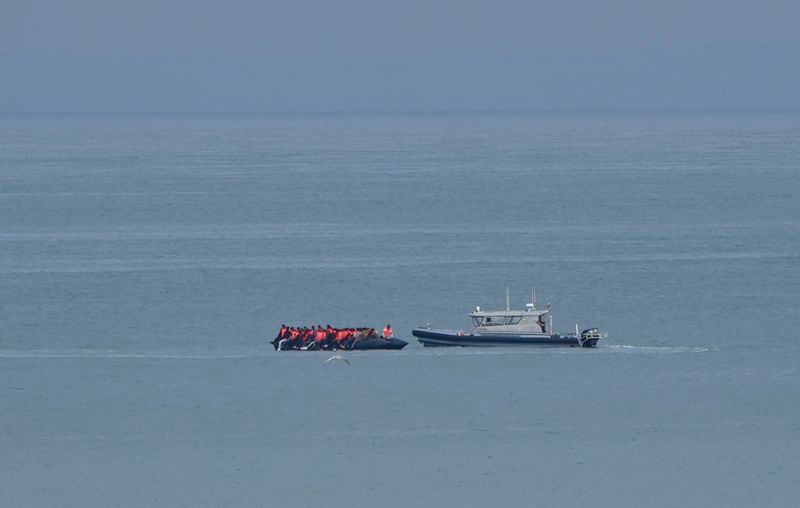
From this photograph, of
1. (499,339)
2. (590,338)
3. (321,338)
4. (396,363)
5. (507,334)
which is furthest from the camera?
(507,334)

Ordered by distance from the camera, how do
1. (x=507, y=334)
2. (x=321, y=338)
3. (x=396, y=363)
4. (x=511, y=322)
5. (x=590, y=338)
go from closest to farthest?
(x=396, y=363) → (x=590, y=338) → (x=321, y=338) → (x=507, y=334) → (x=511, y=322)

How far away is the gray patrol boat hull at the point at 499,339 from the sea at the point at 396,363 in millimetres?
408

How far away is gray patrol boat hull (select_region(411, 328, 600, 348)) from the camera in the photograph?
52.8m

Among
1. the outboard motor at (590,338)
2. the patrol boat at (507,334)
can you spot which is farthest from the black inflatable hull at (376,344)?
the outboard motor at (590,338)

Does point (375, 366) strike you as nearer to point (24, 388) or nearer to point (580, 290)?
point (24, 388)

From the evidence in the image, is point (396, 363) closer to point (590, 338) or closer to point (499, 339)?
point (499, 339)

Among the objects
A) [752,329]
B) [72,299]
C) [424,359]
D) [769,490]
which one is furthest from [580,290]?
[769,490]

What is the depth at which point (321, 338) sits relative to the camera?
174 ft

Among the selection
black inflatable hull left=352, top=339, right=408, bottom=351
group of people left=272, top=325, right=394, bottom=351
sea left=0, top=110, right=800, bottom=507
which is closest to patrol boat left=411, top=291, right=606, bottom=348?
sea left=0, top=110, right=800, bottom=507

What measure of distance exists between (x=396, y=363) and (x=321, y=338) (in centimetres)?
330

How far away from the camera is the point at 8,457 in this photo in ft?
129

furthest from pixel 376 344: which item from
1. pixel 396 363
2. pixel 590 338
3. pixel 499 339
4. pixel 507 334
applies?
pixel 590 338

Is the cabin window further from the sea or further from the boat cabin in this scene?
the sea

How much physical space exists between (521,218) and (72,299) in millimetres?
43593
